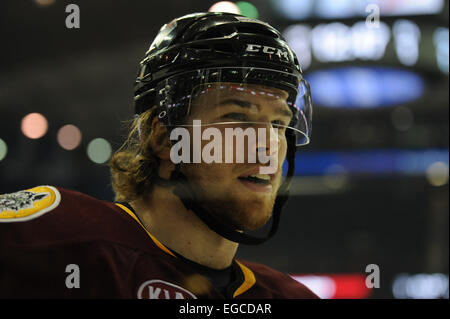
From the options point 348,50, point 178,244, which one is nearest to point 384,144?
point 348,50

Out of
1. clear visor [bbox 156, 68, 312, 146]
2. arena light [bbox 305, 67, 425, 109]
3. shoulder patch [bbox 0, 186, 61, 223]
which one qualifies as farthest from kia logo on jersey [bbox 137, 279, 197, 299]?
arena light [bbox 305, 67, 425, 109]

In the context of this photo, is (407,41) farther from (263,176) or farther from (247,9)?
(263,176)

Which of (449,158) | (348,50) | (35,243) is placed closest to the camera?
(35,243)

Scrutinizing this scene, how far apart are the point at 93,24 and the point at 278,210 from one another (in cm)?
60

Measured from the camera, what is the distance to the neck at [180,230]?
1.19 metres

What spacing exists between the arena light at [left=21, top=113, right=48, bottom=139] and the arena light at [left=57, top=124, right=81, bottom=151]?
0.04 m

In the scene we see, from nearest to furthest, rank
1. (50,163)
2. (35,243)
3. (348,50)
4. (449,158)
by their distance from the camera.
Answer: (35,243), (50,163), (348,50), (449,158)

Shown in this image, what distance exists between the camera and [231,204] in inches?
45.8

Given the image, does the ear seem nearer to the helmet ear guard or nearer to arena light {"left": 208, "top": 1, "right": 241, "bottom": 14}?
the helmet ear guard

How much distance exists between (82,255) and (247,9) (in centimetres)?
72

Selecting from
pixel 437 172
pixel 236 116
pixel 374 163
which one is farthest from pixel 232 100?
pixel 437 172

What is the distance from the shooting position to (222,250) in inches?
48.7
